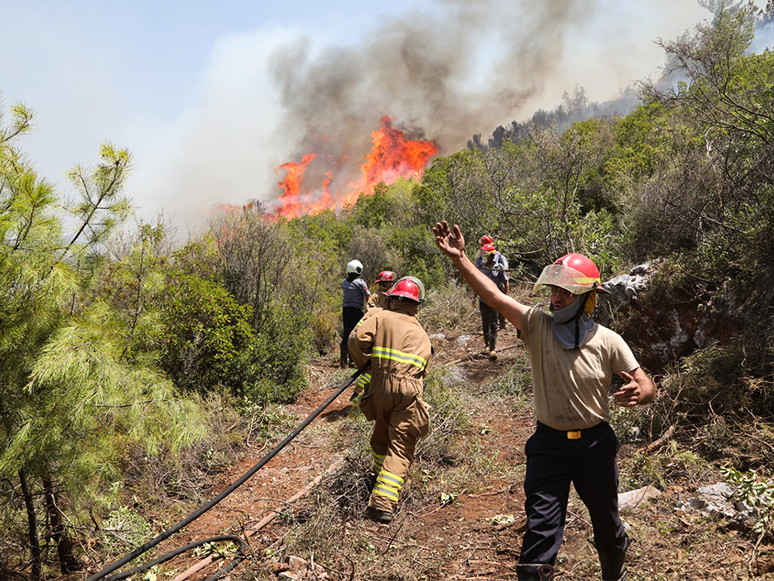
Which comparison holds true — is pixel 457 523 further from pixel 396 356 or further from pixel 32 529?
pixel 32 529

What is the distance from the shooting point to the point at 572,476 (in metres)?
2.74

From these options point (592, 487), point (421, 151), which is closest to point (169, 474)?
point (592, 487)

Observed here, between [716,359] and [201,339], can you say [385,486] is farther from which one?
[201,339]

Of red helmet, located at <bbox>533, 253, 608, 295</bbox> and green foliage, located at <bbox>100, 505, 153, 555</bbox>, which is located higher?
red helmet, located at <bbox>533, 253, 608, 295</bbox>

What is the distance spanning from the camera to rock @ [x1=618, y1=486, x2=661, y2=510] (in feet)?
13.5

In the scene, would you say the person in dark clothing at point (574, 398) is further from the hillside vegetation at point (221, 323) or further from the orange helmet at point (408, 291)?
the orange helmet at point (408, 291)

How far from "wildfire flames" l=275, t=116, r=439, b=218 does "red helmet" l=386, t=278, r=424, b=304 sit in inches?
1708

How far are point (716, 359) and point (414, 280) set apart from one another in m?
3.01

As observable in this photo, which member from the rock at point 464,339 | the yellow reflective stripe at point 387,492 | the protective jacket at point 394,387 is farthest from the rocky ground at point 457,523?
the rock at point 464,339

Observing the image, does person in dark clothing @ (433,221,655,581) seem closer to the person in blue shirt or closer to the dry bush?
the person in blue shirt

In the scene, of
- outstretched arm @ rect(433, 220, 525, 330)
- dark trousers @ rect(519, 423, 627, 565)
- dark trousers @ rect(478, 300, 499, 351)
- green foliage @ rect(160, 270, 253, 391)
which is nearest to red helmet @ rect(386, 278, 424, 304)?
outstretched arm @ rect(433, 220, 525, 330)

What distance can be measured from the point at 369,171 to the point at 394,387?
49.3 meters

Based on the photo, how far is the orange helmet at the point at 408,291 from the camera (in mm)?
4734

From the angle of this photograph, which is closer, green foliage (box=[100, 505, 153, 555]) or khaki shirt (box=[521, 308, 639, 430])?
khaki shirt (box=[521, 308, 639, 430])
